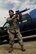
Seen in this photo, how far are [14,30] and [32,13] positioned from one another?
453 cm

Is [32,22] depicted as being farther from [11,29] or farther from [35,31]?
[11,29]

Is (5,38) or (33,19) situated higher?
(33,19)

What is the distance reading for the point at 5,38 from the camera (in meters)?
13.9

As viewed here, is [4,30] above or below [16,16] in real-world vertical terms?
below

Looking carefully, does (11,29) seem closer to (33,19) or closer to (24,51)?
(24,51)

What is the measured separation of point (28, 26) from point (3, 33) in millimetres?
1566

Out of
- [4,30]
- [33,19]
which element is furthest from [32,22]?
[4,30]

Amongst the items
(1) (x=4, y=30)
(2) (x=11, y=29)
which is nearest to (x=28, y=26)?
(1) (x=4, y=30)

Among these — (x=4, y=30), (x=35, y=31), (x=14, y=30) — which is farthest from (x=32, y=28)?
(x=14, y=30)

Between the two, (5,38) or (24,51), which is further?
(5,38)

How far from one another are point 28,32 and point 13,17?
14.5 ft

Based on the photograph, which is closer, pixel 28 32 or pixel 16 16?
pixel 16 16

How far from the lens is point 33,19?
13.8 meters

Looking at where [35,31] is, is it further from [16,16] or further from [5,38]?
[16,16]
